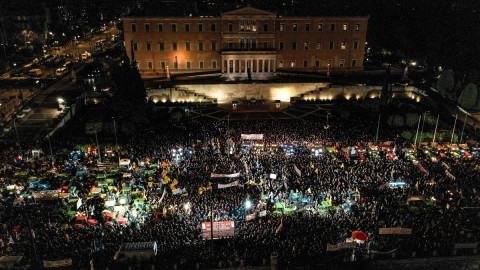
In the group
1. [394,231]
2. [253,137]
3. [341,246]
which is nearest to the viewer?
[341,246]

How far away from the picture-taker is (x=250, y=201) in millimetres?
27938

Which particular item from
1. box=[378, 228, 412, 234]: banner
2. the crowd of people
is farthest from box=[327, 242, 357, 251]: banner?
box=[378, 228, 412, 234]: banner

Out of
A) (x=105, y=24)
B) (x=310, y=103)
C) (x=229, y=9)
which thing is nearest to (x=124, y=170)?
(x=310, y=103)

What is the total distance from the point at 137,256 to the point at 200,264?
367 cm

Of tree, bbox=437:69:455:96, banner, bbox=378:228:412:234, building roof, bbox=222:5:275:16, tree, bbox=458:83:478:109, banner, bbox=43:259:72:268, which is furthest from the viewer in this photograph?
building roof, bbox=222:5:275:16

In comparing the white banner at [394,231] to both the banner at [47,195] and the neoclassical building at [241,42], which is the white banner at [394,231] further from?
the neoclassical building at [241,42]

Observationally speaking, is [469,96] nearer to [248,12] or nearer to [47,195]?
[248,12]

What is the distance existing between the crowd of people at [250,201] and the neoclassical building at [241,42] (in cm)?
2401

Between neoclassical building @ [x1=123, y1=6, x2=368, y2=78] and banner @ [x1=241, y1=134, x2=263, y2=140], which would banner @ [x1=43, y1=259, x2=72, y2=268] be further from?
neoclassical building @ [x1=123, y1=6, x2=368, y2=78]

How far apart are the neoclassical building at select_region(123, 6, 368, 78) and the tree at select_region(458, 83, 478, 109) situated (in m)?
19.4

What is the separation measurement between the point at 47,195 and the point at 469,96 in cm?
5047

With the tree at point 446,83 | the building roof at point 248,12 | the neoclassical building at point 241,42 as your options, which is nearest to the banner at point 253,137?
the neoclassical building at point 241,42

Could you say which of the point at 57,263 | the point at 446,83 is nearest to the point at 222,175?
the point at 57,263

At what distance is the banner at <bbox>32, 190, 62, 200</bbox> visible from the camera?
28359mm
